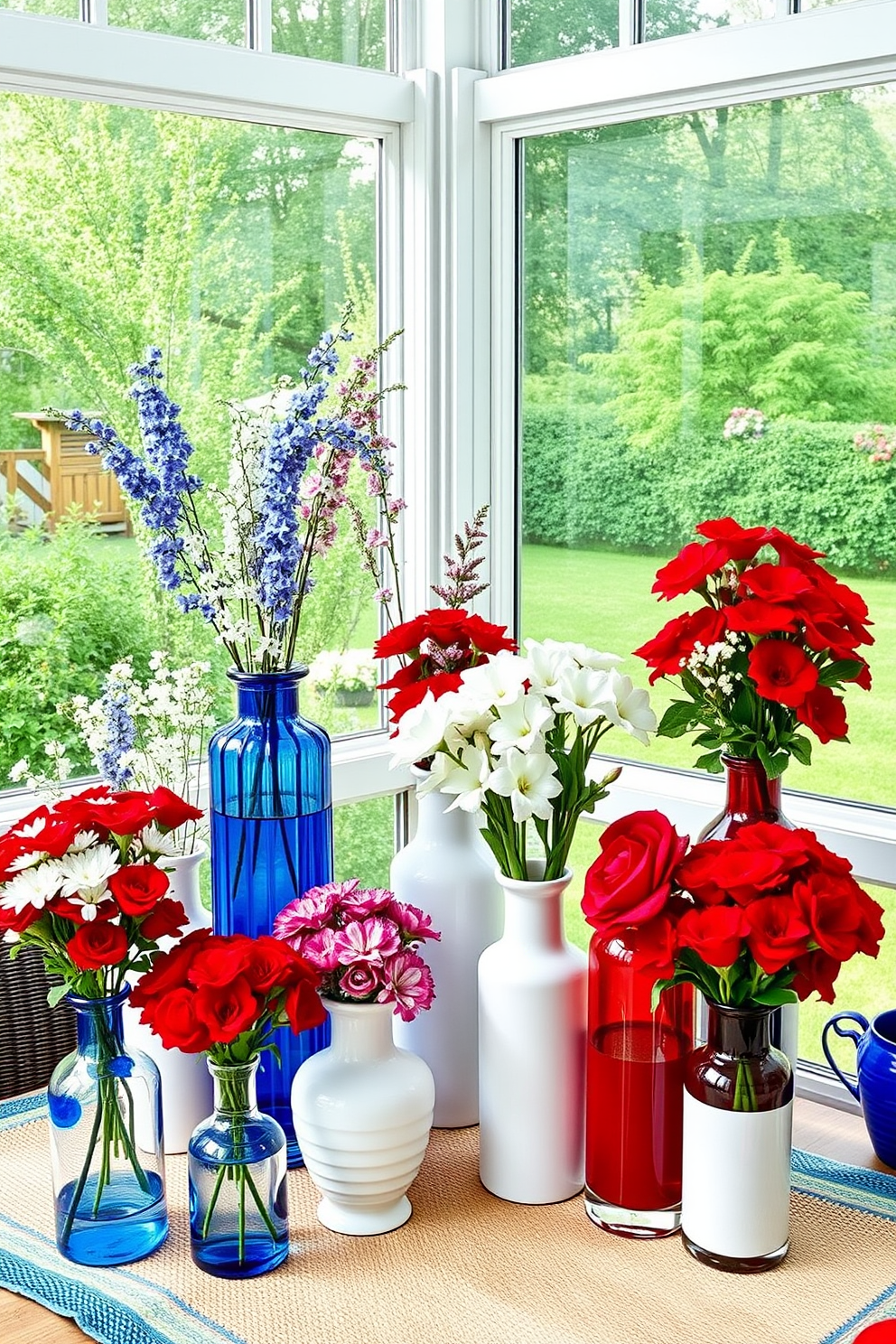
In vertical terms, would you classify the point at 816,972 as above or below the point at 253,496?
below

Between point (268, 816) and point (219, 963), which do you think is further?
point (268, 816)

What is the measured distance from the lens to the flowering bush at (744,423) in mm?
1818

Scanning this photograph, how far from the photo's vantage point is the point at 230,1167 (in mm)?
1245

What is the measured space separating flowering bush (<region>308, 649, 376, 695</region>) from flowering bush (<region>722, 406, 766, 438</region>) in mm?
599

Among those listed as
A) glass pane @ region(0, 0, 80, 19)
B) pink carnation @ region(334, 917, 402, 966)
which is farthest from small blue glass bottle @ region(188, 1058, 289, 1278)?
glass pane @ region(0, 0, 80, 19)

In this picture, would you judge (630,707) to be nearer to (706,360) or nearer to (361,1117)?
(361,1117)

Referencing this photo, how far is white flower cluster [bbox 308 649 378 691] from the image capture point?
2105 millimetres

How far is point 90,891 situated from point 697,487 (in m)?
1.01

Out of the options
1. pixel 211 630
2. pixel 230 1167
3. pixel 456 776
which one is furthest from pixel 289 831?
pixel 211 630

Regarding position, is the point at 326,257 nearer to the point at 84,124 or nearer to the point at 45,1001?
the point at 84,124

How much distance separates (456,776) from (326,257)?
101cm

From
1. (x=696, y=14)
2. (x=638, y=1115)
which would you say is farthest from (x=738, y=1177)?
(x=696, y=14)

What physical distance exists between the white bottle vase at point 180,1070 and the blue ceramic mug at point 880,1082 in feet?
2.12

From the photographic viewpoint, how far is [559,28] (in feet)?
6.48
